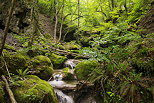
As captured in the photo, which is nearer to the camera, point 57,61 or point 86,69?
point 86,69

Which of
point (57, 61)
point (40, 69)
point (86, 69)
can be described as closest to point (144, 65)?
point (86, 69)

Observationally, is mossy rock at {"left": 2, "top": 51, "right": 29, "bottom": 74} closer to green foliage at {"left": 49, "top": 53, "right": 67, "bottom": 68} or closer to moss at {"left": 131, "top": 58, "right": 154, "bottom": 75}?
green foliage at {"left": 49, "top": 53, "right": 67, "bottom": 68}

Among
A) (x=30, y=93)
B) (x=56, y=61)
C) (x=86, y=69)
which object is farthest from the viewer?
(x=56, y=61)

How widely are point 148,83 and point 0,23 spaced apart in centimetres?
1298

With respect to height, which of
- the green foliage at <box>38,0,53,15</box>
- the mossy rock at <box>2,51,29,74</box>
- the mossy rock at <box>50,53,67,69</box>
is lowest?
the mossy rock at <box>50,53,67,69</box>

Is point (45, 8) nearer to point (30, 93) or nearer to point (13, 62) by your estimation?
point (13, 62)

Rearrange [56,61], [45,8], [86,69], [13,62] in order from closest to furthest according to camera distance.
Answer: [13,62], [86,69], [56,61], [45,8]

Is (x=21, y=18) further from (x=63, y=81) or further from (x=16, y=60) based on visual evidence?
(x=63, y=81)

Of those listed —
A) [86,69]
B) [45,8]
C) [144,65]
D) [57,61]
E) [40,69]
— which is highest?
[45,8]

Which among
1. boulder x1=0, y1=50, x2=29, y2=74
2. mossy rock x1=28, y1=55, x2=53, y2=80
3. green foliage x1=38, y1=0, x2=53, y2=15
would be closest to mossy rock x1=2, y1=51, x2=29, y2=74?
boulder x1=0, y1=50, x2=29, y2=74

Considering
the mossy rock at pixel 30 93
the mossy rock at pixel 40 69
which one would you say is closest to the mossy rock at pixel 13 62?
the mossy rock at pixel 40 69

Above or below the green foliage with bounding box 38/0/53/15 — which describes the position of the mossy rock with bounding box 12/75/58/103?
below

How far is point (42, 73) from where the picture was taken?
6.12 meters

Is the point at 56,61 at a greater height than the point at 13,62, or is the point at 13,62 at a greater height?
the point at 13,62
